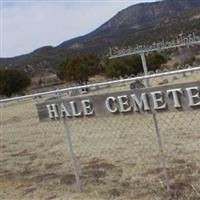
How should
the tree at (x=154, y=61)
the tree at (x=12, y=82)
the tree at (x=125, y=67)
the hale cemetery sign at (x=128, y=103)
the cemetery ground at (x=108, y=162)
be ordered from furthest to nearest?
the tree at (x=154, y=61) → the tree at (x=12, y=82) → the tree at (x=125, y=67) → the cemetery ground at (x=108, y=162) → the hale cemetery sign at (x=128, y=103)

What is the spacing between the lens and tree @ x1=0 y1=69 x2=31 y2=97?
6775 centimetres

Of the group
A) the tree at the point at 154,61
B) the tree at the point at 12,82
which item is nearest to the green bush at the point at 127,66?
the tree at the point at 154,61

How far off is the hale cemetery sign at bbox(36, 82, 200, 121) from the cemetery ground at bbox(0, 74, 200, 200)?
0.39m

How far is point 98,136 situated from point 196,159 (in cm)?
452

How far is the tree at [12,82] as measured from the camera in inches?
2667

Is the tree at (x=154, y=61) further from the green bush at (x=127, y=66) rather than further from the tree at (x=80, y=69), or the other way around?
the tree at (x=80, y=69)

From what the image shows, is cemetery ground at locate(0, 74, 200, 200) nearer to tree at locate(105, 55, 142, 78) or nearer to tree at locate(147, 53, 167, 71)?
tree at locate(105, 55, 142, 78)

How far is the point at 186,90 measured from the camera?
5328 millimetres

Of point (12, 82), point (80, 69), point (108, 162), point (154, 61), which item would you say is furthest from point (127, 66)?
point (108, 162)

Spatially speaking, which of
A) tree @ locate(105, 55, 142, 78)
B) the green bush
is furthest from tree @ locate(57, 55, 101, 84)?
tree @ locate(105, 55, 142, 78)

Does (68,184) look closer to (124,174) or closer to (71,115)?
(124,174)

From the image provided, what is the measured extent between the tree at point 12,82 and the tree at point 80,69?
6.17 metres

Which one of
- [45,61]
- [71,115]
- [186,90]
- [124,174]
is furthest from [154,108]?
[45,61]

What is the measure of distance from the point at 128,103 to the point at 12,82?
209 ft
